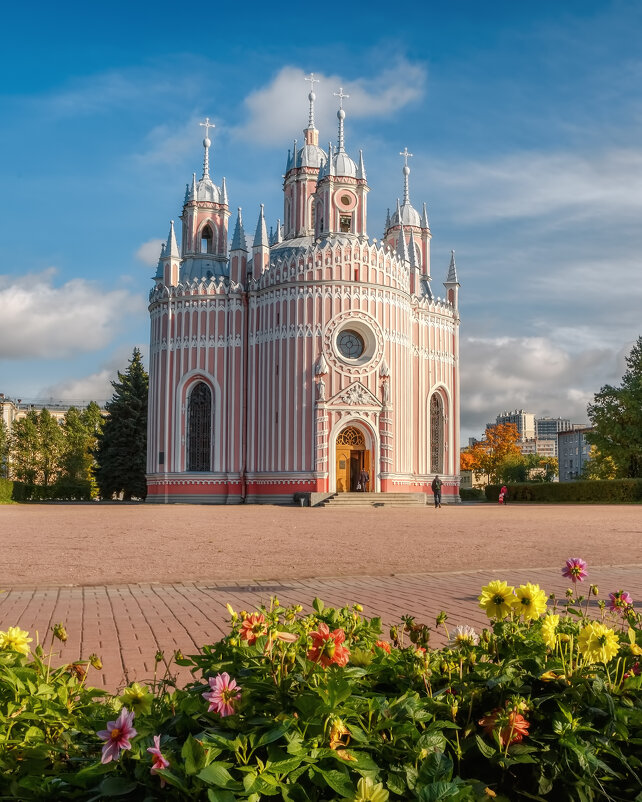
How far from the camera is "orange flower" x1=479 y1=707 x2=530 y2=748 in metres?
2.71

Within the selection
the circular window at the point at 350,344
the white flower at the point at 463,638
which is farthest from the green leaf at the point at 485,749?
the circular window at the point at 350,344

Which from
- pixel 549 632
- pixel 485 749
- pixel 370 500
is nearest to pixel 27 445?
pixel 370 500

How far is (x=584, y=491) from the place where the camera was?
148 ft

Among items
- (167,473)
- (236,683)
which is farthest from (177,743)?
(167,473)

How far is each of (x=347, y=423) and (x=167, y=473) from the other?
10.0 metres

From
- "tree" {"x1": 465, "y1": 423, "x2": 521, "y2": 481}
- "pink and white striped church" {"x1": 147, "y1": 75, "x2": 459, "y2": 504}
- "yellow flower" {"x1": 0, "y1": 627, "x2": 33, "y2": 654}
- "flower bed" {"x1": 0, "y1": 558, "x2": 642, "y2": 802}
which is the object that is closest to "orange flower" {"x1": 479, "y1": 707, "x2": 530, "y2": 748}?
"flower bed" {"x1": 0, "y1": 558, "x2": 642, "y2": 802}

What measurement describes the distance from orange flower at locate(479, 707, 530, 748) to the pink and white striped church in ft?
124

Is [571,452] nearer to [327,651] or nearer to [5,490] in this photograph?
[5,490]

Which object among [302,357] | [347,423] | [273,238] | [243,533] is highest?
[273,238]

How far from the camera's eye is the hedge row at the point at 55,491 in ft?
184

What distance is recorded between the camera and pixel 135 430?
54.2 metres

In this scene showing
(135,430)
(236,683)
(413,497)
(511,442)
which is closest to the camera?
(236,683)

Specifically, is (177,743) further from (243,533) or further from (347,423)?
(347,423)

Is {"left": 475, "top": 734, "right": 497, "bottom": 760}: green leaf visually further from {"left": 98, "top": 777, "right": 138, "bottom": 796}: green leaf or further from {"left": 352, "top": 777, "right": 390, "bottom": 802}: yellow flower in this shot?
{"left": 98, "top": 777, "right": 138, "bottom": 796}: green leaf
